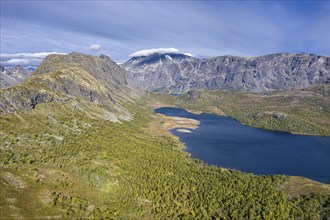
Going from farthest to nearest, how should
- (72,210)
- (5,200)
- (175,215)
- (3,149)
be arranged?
(3,149)
(175,215)
(72,210)
(5,200)

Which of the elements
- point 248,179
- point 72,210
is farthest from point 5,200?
point 248,179

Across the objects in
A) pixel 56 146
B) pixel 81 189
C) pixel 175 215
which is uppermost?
pixel 56 146

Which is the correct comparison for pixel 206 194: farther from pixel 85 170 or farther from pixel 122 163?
pixel 85 170

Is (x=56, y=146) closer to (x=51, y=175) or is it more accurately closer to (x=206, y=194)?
(x=51, y=175)

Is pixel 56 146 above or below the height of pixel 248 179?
above

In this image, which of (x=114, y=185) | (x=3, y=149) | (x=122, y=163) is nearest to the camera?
(x=114, y=185)

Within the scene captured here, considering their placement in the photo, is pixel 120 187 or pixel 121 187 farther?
pixel 121 187

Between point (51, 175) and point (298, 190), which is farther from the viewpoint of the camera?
point (298, 190)
